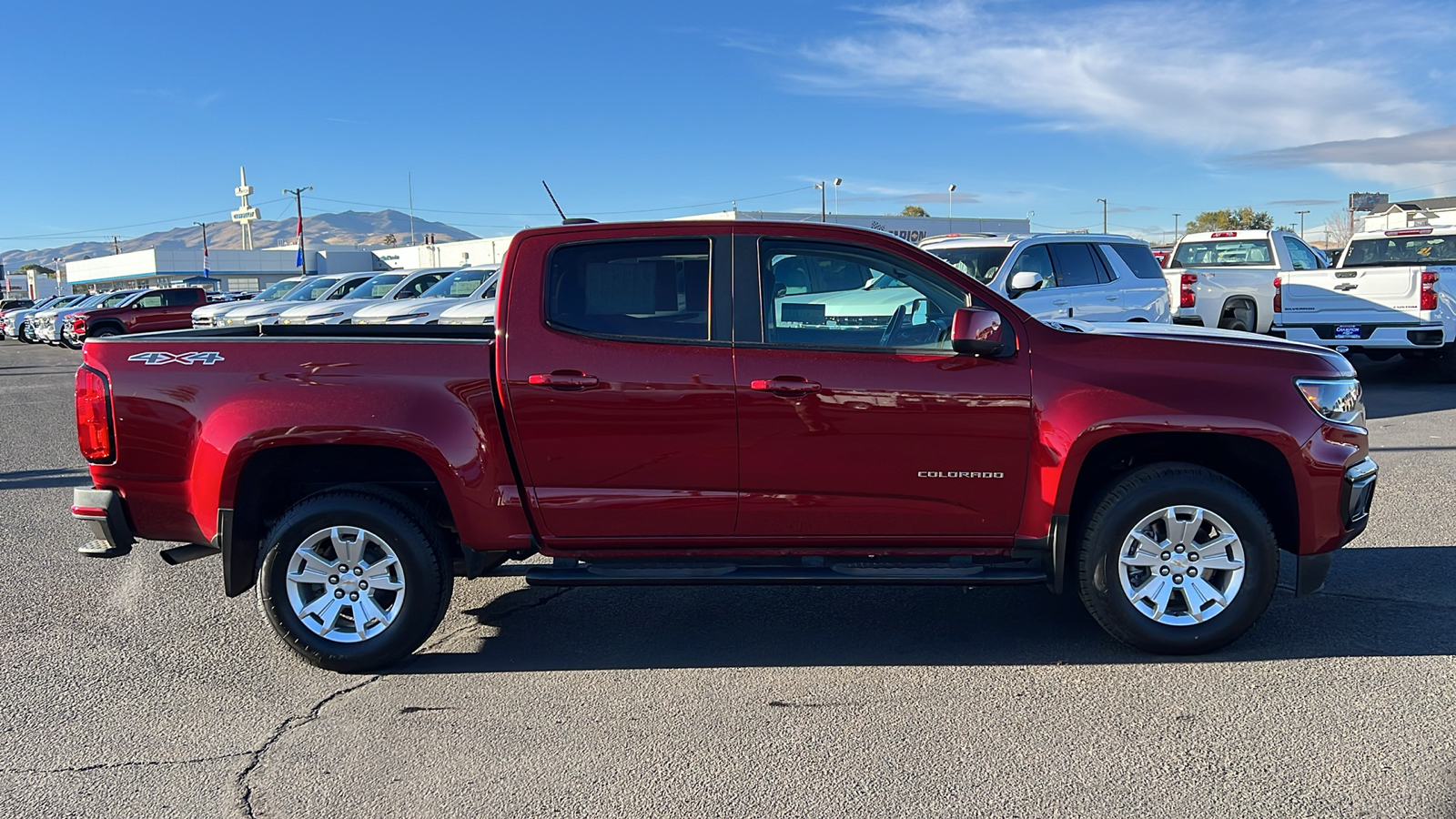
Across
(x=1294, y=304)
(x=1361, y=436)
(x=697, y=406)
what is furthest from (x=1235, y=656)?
(x=1294, y=304)

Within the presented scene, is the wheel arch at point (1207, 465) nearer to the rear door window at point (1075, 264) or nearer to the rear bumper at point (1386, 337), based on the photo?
the rear door window at point (1075, 264)

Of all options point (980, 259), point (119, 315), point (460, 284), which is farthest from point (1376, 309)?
point (119, 315)

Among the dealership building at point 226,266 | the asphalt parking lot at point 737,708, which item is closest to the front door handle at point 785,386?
the asphalt parking lot at point 737,708

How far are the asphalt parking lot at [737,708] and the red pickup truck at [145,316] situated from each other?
2539 centimetres

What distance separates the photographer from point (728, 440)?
4.54 m

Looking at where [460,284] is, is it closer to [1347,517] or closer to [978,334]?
[978,334]

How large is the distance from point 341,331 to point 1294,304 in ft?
42.3

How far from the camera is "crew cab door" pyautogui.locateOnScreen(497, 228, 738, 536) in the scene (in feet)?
14.9

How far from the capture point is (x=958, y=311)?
4441mm

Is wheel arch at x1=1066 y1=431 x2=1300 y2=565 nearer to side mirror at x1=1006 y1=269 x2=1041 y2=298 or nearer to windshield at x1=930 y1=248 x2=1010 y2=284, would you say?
side mirror at x1=1006 y1=269 x2=1041 y2=298

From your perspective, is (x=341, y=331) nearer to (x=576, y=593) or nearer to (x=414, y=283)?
(x=576, y=593)

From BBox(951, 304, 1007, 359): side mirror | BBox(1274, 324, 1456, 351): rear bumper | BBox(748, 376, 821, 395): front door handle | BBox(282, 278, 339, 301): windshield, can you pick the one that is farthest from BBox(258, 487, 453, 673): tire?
BBox(282, 278, 339, 301): windshield

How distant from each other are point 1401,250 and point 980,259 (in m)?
7.88

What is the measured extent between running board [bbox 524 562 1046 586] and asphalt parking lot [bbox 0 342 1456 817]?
1.27 feet
